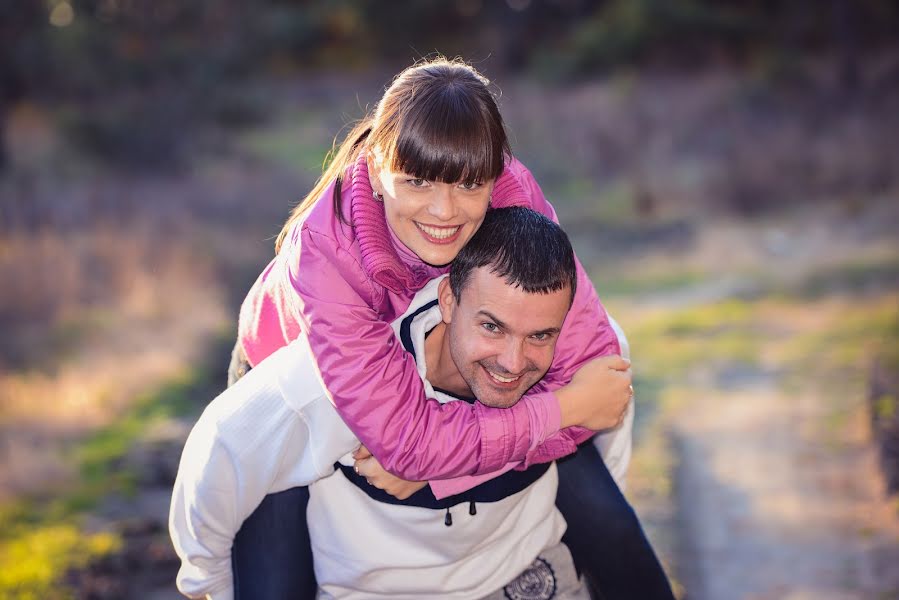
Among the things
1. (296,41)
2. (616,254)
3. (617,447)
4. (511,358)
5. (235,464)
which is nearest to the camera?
(235,464)

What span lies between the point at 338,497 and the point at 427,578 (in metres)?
0.30

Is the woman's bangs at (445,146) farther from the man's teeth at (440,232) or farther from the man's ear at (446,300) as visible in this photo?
the man's ear at (446,300)

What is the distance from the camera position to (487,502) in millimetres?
2256

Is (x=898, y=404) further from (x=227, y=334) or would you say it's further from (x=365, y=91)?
(x=365, y=91)

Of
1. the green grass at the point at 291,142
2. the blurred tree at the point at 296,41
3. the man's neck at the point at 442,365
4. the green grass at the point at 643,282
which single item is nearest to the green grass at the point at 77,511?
the man's neck at the point at 442,365

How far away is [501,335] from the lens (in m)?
2.19

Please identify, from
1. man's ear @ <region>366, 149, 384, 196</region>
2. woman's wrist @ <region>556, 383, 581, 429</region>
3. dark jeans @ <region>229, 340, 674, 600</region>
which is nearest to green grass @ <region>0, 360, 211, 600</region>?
dark jeans @ <region>229, 340, 674, 600</region>

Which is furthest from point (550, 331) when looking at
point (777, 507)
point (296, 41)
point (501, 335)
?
point (296, 41)

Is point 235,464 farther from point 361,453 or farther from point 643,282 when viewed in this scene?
point 643,282

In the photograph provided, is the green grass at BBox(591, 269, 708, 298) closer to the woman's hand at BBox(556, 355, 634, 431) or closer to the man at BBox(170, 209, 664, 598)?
the woman's hand at BBox(556, 355, 634, 431)

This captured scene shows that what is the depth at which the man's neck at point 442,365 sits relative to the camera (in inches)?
91.0

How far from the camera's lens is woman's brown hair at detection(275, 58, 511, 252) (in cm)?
224

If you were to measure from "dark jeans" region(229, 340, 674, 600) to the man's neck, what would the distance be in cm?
43

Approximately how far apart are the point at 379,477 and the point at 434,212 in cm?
67
